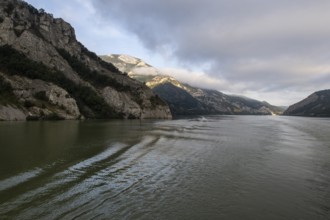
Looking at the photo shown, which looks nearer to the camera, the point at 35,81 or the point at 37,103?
the point at 37,103

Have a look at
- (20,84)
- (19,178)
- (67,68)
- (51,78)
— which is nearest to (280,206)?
(19,178)

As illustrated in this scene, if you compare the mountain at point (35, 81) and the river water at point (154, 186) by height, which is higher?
the mountain at point (35, 81)

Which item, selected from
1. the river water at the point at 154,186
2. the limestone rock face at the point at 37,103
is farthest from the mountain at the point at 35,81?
the river water at the point at 154,186

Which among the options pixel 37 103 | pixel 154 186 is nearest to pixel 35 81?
pixel 37 103

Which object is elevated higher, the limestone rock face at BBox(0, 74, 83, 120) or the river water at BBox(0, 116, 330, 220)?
the limestone rock face at BBox(0, 74, 83, 120)

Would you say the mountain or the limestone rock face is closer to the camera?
the limestone rock face

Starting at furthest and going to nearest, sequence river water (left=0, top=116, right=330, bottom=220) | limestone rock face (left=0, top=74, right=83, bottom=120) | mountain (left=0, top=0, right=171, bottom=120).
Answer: mountain (left=0, top=0, right=171, bottom=120) < limestone rock face (left=0, top=74, right=83, bottom=120) < river water (left=0, top=116, right=330, bottom=220)

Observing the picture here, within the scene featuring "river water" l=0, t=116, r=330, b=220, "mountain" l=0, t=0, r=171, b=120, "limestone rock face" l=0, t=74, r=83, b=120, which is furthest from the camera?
"mountain" l=0, t=0, r=171, b=120

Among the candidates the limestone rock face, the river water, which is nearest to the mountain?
the limestone rock face

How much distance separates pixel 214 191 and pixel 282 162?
18552 mm

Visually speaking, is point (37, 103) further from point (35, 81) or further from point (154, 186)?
point (154, 186)

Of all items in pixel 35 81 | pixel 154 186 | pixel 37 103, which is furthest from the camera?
pixel 35 81

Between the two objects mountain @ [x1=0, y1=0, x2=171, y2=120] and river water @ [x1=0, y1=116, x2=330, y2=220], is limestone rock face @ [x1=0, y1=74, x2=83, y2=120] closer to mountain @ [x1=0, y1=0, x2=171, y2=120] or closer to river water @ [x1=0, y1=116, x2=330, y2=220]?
mountain @ [x1=0, y1=0, x2=171, y2=120]

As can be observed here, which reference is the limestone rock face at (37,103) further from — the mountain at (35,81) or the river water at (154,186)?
the river water at (154,186)
